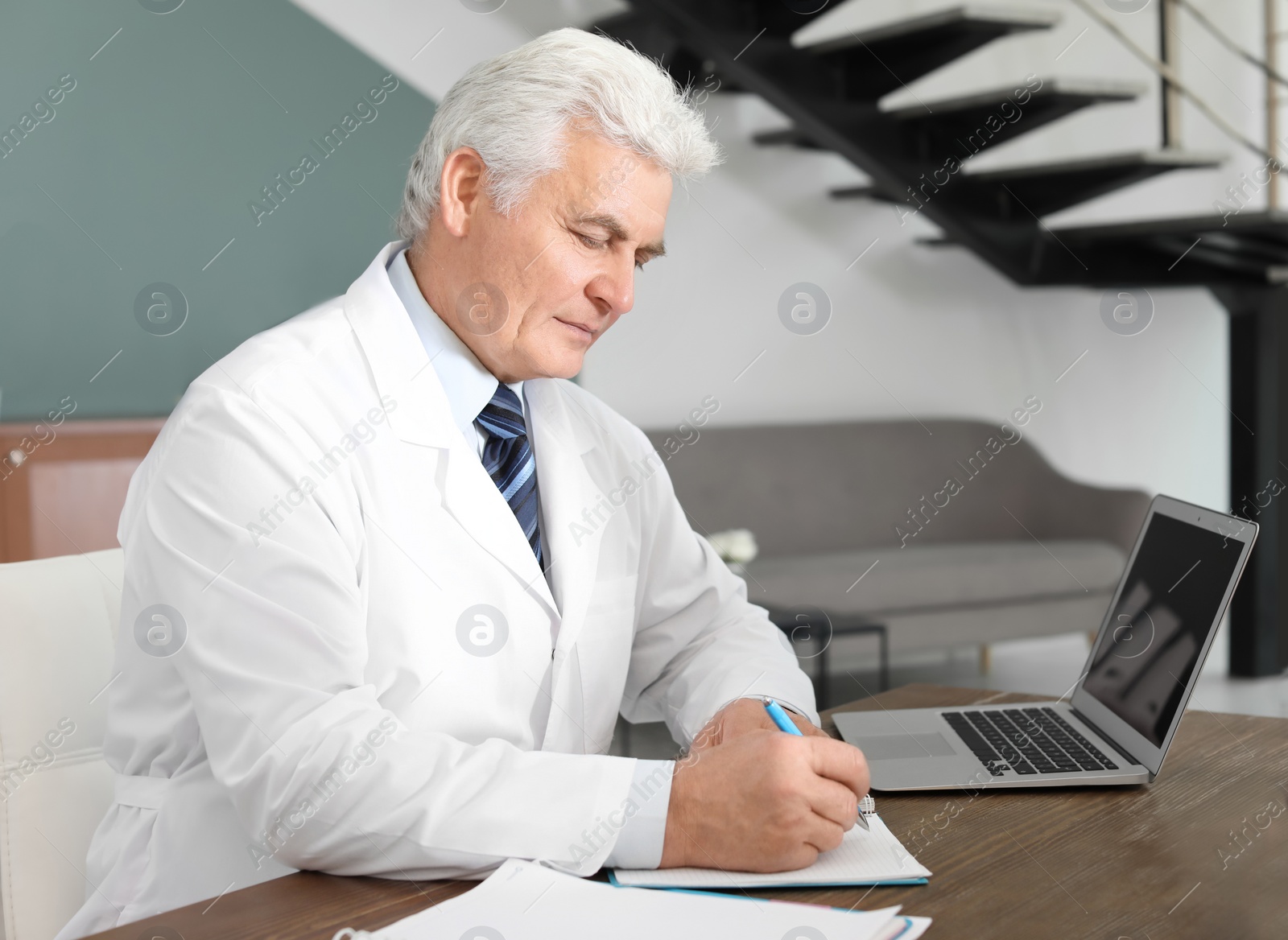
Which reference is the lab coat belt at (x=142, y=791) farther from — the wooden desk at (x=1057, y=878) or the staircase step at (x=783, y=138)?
the staircase step at (x=783, y=138)

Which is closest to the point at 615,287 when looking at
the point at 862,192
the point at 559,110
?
the point at 559,110

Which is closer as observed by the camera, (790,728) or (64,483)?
(790,728)

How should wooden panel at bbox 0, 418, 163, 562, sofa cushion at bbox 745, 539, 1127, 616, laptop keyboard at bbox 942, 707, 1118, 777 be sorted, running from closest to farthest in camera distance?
laptop keyboard at bbox 942, 707, 1118, 777
wooden panel at bbox 0, 418, 163, 562
sofa cushion at bbox 745, 539, 1127, 616

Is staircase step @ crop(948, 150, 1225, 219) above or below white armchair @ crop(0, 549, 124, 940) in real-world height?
above

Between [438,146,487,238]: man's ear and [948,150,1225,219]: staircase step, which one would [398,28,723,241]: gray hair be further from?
[948,150,1225,219]: staircase step

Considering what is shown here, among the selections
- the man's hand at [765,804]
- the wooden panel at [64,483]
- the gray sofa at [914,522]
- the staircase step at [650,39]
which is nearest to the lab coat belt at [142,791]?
the man's hand at [765,804]

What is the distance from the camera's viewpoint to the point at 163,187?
3084mm

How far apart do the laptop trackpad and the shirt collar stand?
51cm

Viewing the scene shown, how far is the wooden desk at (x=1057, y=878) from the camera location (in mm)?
754

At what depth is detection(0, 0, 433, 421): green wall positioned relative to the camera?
2.89 metres

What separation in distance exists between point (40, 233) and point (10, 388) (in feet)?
1.29

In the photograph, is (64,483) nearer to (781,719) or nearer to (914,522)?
(781,719)

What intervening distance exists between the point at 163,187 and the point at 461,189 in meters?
2.19

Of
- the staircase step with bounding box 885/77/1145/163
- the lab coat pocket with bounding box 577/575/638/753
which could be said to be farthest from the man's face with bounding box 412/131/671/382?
the staircase step with bounding box 885/77/1145/163
